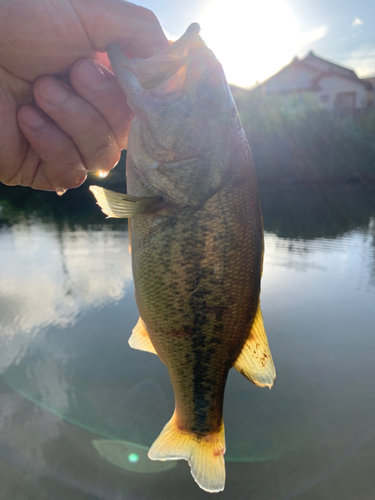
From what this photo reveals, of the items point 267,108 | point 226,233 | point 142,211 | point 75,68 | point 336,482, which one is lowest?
point 336,482

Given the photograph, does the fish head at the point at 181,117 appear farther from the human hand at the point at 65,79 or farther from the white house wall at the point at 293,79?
the white house wall at the point at 293,79

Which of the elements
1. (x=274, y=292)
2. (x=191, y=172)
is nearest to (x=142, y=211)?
(x=191, y=172)

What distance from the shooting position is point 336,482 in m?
3.45

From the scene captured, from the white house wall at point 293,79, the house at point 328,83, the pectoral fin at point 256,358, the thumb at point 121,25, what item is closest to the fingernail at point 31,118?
the thumb at point 121,25

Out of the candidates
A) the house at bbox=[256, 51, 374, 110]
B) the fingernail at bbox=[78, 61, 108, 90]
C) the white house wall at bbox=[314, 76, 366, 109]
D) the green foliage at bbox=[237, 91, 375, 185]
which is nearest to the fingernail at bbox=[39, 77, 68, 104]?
the fingernail at bbox=[78, 61, 108, 90]

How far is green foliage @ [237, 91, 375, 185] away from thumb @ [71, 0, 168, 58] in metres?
25.6

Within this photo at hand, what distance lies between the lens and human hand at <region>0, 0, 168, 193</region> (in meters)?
1.79

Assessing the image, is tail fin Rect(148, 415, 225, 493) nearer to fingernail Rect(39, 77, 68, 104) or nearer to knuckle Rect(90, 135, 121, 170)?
knuckle Rect(90, 135, 121, 170)

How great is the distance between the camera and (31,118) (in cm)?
207

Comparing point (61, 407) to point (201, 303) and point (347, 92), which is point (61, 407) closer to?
point (201, 303)

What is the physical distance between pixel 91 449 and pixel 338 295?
5475 mm

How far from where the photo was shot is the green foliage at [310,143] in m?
26.6

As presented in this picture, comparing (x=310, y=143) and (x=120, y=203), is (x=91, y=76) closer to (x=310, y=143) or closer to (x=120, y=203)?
(x=120, y=203)

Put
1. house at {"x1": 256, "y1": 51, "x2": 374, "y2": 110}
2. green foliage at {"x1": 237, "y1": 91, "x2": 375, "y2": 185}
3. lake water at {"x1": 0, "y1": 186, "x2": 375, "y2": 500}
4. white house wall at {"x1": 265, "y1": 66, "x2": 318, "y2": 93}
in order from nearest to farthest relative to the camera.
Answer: lake water at {"x1": 0, "y1": 186, "x2": 375, "y2": 500} → green foliage at {"x1": 237, "y1": 91, "x2": 375, "y2": 185} → house at {"x1": 256, "y1": 51, "x2": 374, "y2": 110} → white house wall at {"x1": 265, "y1": 66, "x2": 318, "y2": 93}
